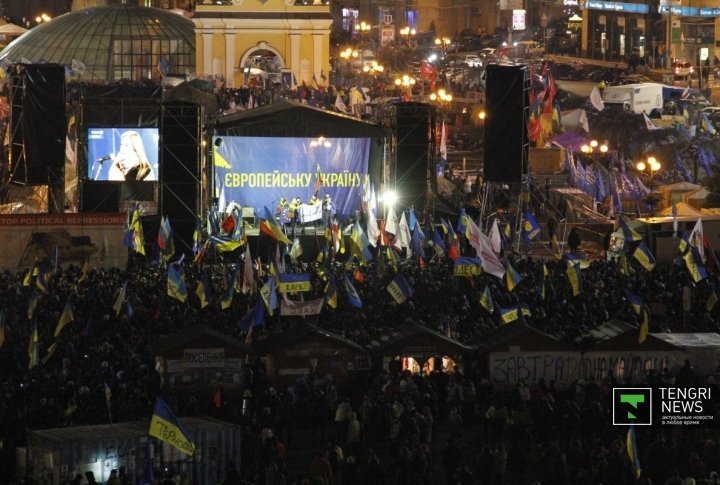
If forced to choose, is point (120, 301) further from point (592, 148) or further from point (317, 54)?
point (317, 54)

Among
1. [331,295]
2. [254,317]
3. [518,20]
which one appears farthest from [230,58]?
[254,317]

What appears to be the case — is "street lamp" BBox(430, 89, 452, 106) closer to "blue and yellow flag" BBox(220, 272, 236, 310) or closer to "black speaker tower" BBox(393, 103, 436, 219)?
"black speaker tower" BBox(393, 103, 436, 219)

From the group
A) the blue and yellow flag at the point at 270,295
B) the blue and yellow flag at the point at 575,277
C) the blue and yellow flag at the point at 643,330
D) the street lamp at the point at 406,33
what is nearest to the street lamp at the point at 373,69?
the street lamp at the point at 406,33

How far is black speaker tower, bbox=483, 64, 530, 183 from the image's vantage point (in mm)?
38031

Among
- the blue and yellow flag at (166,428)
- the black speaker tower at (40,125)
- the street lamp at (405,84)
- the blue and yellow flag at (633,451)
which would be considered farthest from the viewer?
the street lamp at (405,84)

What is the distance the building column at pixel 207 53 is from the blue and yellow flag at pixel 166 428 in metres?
42.8

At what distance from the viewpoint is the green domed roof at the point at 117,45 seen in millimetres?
63875

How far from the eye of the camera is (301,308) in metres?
28.3

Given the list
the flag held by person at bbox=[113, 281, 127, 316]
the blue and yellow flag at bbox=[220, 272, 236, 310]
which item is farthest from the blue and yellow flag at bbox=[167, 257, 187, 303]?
the flag held by person at bbox=[113, 281, 127, 316]

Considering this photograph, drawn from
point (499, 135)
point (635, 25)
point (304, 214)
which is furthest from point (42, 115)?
point (635, 25)

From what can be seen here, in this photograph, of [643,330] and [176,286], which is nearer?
[643,330]

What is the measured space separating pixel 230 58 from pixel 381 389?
38.5 metres

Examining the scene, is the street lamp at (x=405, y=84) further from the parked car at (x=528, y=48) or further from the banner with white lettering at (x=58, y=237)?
the banner with white lettering at (x=58, y=237)

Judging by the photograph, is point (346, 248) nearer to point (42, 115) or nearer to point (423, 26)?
point (42, 115)
